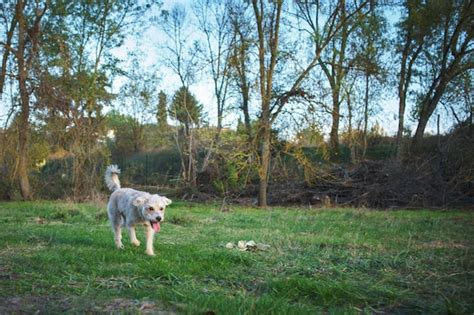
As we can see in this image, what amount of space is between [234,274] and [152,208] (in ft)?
7.07

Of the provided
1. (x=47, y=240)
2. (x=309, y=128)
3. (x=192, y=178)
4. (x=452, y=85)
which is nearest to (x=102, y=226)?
(x=47, y=240)

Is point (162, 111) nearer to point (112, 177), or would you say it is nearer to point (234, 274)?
point (112, 177)

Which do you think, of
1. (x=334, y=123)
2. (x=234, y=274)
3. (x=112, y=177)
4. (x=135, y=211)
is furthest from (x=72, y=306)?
(x=334, y=123)

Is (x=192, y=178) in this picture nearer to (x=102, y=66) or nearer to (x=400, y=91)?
(x=102, y=66)

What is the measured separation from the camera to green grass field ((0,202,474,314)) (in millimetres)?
4320

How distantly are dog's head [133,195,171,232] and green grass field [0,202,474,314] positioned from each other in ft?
1.65

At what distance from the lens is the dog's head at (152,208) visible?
7.20m

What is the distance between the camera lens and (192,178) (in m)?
27.8

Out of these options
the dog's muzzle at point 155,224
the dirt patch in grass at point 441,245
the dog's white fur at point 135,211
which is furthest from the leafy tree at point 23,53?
the dirt patch in grass at point 441,245

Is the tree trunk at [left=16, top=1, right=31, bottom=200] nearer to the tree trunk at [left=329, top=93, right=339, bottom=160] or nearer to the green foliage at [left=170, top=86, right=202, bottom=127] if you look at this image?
the green foliage at [left=170, top=86, right=202, bottom=127]

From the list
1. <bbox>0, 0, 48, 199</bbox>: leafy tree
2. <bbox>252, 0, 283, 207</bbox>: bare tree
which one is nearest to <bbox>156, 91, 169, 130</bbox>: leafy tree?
<bbox>0, 0, 48, 199</bbox>: leafy tree

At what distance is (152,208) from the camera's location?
7.31m

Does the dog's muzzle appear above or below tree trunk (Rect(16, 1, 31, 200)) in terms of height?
below

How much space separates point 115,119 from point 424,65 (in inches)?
952
